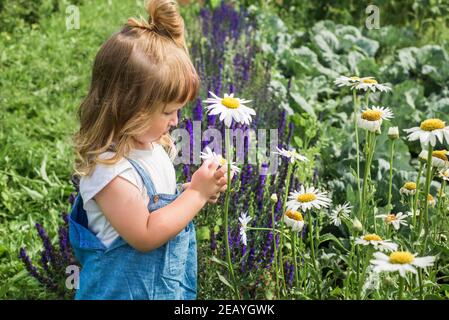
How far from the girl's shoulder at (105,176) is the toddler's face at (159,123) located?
97mm

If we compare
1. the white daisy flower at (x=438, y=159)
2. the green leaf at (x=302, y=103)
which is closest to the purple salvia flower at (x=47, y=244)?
the white daisy flower at (x=438, y=159)

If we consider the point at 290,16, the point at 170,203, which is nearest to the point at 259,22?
the point at 290,16

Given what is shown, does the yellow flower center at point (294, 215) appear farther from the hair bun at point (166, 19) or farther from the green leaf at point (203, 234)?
the green leaf at point (203, 234)

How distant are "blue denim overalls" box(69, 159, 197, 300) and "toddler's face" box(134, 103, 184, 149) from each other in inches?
3.3

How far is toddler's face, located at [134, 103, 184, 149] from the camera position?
2.06 meters

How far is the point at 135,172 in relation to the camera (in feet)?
6.70

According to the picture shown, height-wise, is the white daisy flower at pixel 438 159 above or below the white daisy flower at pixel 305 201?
above

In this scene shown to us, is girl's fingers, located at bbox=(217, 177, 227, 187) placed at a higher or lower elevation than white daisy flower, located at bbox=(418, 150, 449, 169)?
lower

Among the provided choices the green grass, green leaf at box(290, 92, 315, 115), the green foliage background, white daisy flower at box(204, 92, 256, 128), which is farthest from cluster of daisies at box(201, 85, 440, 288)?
green leaf at box(290, 92, 315, 115)

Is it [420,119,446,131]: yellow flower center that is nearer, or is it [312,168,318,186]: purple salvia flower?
[420,119,446,131]: yellow flower center

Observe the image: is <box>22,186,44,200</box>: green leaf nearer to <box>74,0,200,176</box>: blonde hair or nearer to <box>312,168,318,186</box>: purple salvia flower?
<box>312,168,318,186</box>: purple salvia flower

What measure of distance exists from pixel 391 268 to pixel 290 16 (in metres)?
5.35

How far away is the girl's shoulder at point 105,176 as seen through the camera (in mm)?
1989

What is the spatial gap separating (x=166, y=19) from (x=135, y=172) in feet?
1.46
